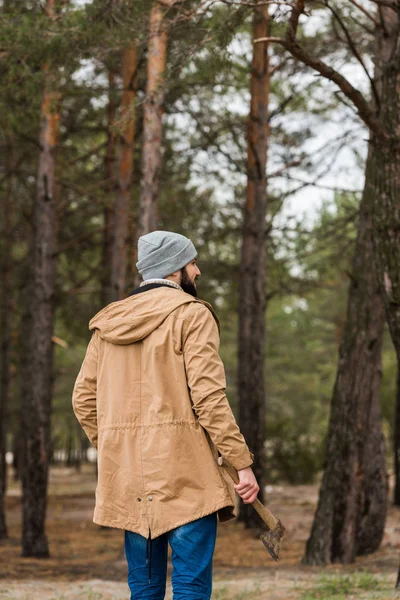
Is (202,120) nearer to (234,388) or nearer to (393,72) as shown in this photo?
(393,72)

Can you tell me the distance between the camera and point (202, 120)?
1522cm

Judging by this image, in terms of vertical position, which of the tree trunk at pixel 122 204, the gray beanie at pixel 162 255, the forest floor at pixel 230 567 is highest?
the tree trunk at pixel 122 204

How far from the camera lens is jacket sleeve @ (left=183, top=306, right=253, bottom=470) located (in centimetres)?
348

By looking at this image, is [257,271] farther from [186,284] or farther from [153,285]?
[153,285]

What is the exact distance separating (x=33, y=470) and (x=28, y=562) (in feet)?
4.41

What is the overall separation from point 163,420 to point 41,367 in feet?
31.0

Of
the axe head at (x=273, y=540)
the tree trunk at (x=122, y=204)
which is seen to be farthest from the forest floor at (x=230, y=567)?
the tree trunk at (x=122, y=204)

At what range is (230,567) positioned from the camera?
10297mm

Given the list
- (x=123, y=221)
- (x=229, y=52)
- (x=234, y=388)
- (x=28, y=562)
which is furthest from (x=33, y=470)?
(x=234, y=388)

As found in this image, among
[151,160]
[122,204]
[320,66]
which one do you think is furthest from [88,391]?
[122,204]

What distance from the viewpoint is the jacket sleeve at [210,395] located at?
3.48 meters

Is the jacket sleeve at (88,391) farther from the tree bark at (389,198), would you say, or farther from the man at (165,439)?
the tree bark at (389,198)

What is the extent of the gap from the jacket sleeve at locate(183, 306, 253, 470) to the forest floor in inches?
125

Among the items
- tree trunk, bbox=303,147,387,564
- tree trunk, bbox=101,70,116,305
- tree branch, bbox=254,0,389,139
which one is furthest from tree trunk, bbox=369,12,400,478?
tree trunk, bbox=101,70,116,305
